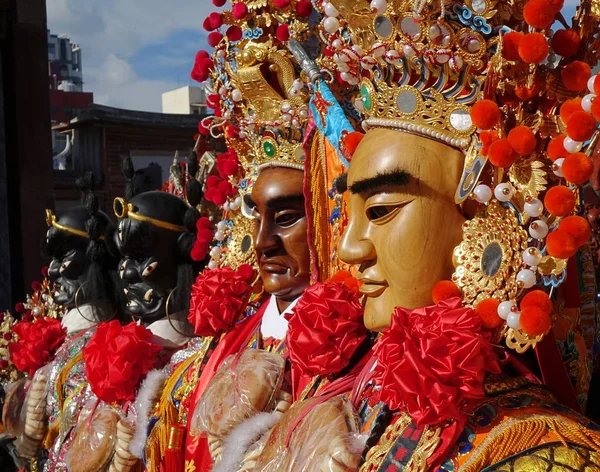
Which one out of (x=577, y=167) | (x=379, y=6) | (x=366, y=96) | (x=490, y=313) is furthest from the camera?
(x=366, y=96)

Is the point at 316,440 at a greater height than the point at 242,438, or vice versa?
the point at 316,440

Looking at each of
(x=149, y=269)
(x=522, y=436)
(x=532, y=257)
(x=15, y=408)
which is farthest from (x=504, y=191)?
(x=15, y=408)

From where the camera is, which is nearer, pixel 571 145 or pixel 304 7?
pixel 571 145

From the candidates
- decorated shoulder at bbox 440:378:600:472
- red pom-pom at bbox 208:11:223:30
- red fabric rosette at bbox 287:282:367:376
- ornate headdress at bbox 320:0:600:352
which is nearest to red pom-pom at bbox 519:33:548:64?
ornate headdress at bbox 320:0:600:352

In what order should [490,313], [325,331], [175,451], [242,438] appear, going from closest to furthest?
[490,313] < [325,331] < [242,438] < [175,451]

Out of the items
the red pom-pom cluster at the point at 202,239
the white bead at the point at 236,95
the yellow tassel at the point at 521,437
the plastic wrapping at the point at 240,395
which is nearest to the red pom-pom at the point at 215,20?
the white bead at the point at 236,95

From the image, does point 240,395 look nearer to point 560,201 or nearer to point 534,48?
point 560,201

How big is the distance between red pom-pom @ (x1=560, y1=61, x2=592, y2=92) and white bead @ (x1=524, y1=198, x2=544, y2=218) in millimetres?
244

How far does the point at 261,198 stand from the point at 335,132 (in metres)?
0.56

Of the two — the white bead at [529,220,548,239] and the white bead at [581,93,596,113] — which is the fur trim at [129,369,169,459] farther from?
the white bead at [581,93,596,113]

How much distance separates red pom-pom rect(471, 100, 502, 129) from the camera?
1.60m

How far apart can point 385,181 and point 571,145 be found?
409 millimetres

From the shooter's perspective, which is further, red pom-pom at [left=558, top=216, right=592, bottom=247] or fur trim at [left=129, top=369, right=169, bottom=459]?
fur trim at [left=129, top=369, right=169, bottom=459]

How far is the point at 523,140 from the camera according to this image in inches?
61.8
